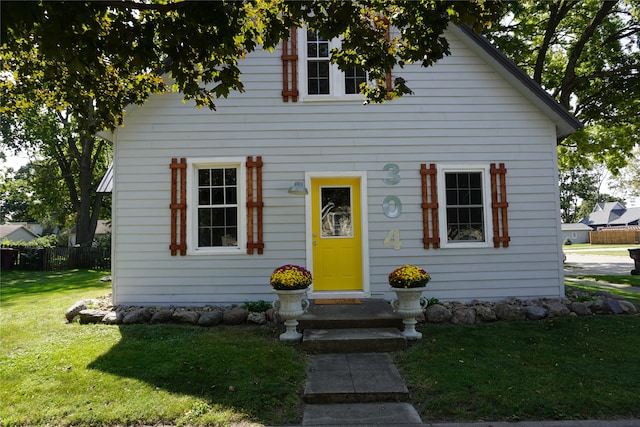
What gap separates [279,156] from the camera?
24.0 feet

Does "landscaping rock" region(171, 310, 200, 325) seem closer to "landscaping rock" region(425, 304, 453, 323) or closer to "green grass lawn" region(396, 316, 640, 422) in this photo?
"green grass lawn" region(396, 316, 640, 422)

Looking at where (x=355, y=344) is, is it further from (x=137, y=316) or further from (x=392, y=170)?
(x=137, y=316)

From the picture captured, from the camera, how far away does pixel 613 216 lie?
2219 inches

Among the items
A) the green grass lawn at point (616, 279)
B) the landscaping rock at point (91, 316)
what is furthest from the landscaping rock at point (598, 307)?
the landscaping rock at point (91, 316)

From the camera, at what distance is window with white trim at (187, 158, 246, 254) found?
7.26 metres

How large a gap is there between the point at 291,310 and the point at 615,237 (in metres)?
45.9

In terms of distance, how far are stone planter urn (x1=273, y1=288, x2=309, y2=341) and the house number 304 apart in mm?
2322

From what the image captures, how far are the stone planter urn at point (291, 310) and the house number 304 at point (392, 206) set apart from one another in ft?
7.62

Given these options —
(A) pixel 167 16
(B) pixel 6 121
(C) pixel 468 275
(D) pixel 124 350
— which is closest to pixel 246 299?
(D) pixel 124 350

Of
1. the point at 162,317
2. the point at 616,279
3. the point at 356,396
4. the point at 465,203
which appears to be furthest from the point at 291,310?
the point at 616,279

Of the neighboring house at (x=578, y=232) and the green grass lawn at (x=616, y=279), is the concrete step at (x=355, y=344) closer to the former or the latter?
the green grass lawn at (x=616, y=279)

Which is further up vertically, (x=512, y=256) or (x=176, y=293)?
(x=512, y=256)

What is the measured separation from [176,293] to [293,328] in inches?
107

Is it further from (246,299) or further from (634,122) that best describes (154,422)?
(634,122)
